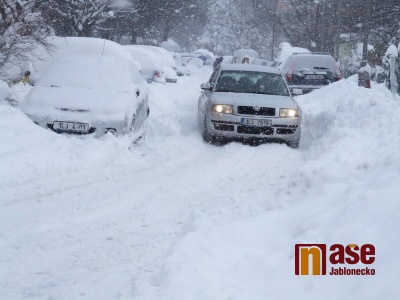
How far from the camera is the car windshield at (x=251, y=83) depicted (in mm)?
10890

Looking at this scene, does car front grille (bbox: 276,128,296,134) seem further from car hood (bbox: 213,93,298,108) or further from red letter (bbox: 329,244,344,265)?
red letter (bbox: 329,244,344,265)

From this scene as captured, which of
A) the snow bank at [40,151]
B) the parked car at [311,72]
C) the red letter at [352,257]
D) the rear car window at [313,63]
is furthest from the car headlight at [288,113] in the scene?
the rear car window at [313,63]

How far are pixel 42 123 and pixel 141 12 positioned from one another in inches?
1376

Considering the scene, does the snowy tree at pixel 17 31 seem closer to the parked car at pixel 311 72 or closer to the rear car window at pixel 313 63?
the parked car at pixel 311 72

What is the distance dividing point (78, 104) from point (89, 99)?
28cm

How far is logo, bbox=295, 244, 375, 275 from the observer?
11.4 feet

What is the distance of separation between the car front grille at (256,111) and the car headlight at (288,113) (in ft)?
0.57

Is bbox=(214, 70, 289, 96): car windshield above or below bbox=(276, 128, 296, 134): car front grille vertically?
above

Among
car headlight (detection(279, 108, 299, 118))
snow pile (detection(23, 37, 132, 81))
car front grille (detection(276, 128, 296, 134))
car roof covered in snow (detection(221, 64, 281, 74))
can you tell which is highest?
snow pile (detection(23, 37, 132, 81))

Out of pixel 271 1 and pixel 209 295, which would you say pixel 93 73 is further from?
pixel 271 1

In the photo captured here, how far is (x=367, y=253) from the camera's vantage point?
3.52 metres

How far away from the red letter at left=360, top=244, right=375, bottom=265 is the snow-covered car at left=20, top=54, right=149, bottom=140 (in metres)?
5.55

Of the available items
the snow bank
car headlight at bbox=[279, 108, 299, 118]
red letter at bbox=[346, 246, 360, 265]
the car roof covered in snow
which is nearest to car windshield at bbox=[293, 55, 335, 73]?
the car roof covered in snow

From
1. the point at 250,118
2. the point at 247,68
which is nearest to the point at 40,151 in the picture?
the point at 250,118
